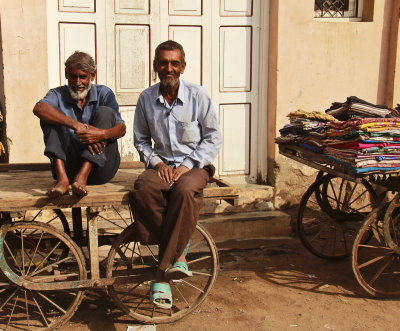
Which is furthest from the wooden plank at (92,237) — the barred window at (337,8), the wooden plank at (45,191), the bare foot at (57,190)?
the barred window at (337,8)

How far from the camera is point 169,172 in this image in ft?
11.8

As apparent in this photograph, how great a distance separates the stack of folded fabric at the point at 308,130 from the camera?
416 centimetres

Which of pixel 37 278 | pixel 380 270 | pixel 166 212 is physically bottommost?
pixel 380 270

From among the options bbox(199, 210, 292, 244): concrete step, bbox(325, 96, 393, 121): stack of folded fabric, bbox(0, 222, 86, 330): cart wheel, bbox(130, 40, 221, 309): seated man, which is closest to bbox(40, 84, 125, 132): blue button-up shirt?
bbox(130, 40, 221, 309): seated man

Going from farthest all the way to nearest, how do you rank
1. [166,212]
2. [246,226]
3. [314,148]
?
1. [246,226]
2. [314,148]
3. [166,212]

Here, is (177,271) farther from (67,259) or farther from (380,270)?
(380,270)

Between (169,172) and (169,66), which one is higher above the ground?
(169,66)

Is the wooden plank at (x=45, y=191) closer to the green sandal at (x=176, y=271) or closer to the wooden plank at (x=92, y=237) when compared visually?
the wooden plank at (x=92, y=237)

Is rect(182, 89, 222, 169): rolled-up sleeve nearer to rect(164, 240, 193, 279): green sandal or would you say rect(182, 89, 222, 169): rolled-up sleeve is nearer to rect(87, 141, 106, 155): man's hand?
rect(87, 141, 106, 155): man's hand

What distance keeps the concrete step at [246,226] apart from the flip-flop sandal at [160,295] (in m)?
1.98

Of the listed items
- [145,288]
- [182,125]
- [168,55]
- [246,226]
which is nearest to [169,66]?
[168,55]

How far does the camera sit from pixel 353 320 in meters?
3.73

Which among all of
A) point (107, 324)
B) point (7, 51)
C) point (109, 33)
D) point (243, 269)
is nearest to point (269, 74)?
point (109, 33)

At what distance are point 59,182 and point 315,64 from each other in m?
3.59
